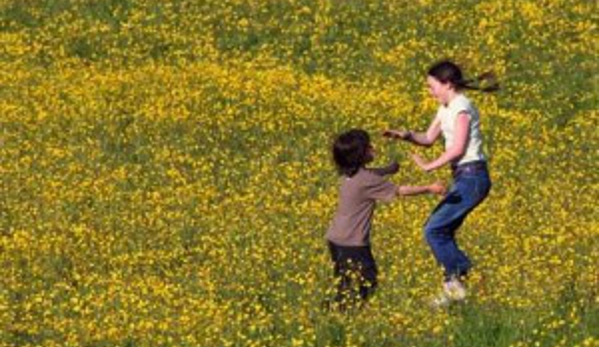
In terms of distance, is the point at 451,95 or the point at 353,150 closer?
the point at 353,150

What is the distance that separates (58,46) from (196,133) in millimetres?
6468

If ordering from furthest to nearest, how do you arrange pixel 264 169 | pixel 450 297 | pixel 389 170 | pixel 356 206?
pixel 264 169
pixel 356 206
pixel 389 170
pixel 450 297

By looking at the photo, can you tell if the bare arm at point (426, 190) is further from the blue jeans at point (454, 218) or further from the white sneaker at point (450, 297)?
the white sneaker at point (450, 297)

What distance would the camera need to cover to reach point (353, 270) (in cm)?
1086

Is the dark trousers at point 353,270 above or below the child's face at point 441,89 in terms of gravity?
below

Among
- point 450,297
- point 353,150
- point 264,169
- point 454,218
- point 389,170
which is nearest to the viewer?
point 450,297

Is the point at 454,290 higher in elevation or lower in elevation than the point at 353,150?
lower

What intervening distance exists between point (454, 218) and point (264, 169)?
545 centimetres

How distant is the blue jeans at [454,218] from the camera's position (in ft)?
36.1

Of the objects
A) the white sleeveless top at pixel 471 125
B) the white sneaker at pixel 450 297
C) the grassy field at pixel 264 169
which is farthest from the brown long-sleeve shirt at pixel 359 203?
the white sneaker at pixel 450 297

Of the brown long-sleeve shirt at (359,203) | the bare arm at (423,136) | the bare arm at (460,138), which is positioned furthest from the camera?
the bare arm at (423,136)

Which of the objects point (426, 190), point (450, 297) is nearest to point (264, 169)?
point (426, 190)

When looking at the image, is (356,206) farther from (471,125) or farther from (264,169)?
(264,169)

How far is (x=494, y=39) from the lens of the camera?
2342 cm
